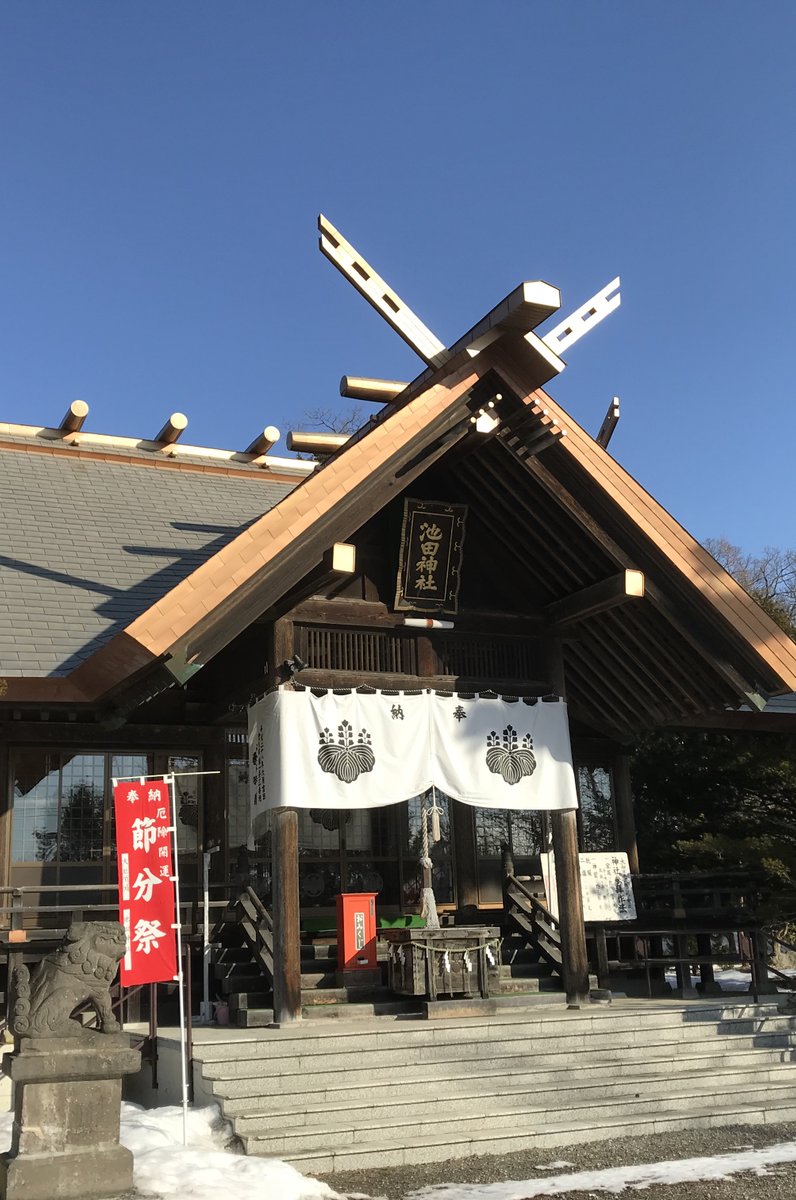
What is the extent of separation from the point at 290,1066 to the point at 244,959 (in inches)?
120

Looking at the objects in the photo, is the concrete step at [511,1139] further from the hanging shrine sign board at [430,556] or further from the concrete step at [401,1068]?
the hanging shrine sign board at [430,556]

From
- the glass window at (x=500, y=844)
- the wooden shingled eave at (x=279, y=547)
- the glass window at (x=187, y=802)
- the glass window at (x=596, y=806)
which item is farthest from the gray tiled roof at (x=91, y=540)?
the glass window at (x=596, y=806)

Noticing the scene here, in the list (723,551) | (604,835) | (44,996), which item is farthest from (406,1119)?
(723,551)

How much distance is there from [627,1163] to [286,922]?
11.5 ft

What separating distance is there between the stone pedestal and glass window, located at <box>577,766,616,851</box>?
29.6ft

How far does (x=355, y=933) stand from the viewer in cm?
1016

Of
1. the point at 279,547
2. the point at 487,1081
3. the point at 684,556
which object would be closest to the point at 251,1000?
the point at 487,1081

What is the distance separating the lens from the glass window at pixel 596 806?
14.2m

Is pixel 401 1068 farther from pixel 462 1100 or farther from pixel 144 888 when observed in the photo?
pixel 144 888

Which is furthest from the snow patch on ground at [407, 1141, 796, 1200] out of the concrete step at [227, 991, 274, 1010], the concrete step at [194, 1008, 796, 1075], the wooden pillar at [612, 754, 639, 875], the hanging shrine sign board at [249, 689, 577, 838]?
the wooden pillar at [612, 754, 639, 875]

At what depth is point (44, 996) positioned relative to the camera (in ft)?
20.3

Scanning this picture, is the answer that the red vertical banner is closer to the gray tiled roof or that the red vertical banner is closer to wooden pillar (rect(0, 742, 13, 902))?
the gray tiled roof

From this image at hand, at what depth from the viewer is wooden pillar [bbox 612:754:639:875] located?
45.5 feet

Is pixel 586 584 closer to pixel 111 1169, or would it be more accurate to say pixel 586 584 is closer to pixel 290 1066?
pixel 290 1066
